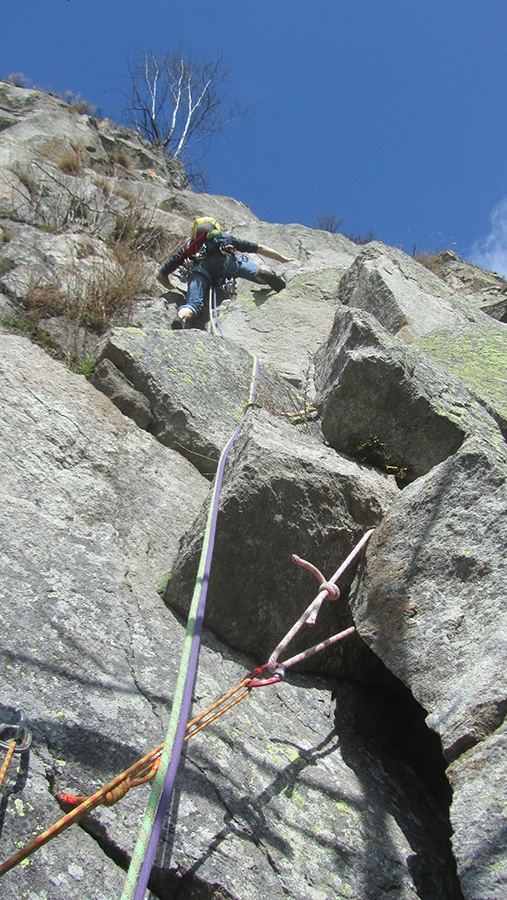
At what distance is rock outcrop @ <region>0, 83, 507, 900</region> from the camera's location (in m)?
1.70

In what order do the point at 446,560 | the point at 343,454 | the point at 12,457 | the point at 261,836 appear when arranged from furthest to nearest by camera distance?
1. the point at 343,454
2. the point at 12,457
3. the point at 446,560
4. the point at 261,836

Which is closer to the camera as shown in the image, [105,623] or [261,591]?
[105,623]

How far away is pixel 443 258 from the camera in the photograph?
39.7 ft

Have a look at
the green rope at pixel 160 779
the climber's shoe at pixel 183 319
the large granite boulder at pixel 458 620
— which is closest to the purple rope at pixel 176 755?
the green rope at pixel 160 779

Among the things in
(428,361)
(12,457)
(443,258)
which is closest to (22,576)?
(12,457)

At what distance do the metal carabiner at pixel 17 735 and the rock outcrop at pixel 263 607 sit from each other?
50 mm

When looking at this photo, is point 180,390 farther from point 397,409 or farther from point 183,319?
point 183,319

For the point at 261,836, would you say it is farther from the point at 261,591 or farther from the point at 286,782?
the point at 261,591

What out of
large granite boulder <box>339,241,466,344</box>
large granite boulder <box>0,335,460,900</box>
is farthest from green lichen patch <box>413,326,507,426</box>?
large granite boulder <box>0,335,460,900</box>

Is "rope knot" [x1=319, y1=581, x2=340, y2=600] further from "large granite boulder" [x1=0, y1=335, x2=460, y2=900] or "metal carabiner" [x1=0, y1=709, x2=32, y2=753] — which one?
"metal carabiner" [x1=0, y1=709, x2=32, y2=753]

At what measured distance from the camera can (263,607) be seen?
2.53 m

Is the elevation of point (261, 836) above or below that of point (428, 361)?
below

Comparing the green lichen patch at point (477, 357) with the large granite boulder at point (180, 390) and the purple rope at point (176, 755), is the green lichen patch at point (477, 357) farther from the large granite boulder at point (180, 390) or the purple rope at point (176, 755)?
the purple rope at point (176, 755)

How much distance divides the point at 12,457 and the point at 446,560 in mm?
2058
